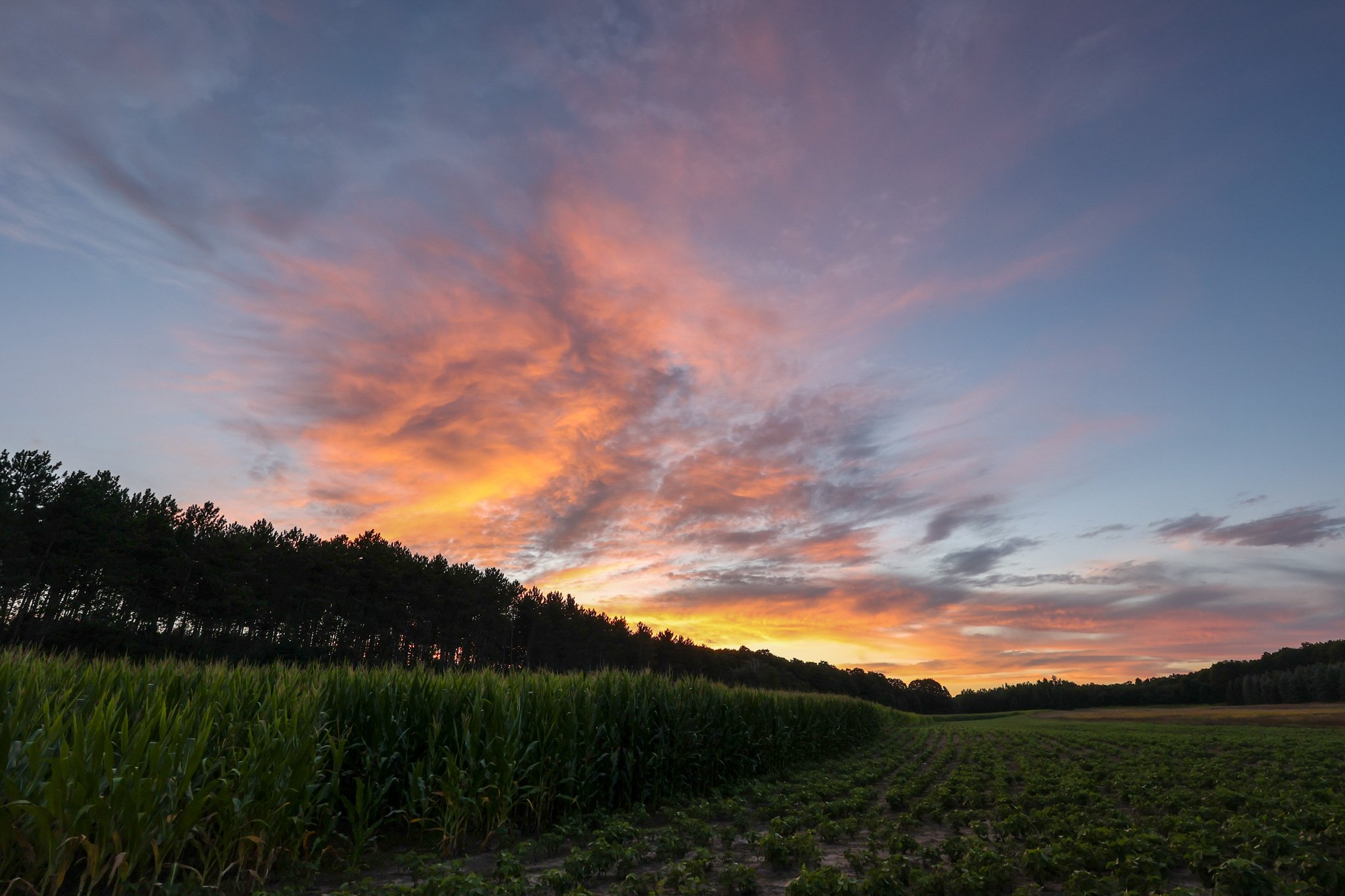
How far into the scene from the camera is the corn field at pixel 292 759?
20.6ft

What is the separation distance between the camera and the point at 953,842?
961 cm

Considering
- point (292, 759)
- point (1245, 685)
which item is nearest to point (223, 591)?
point (292, 759)

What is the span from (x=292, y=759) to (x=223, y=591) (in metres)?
63.6

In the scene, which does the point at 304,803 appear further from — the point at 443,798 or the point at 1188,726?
the point at 1188,726

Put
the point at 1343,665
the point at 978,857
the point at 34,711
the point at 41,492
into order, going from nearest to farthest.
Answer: the point at 34,711 < the point at 978,857 < the point at 41,492 < the point at 1343,665

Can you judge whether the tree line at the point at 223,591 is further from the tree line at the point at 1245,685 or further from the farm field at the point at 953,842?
the tree line at the point at 1245,685

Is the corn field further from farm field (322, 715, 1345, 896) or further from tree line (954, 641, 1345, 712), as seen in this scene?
tree line (954, 641, 1345, 712)

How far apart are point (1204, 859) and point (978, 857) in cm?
302

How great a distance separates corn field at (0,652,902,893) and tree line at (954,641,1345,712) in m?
182

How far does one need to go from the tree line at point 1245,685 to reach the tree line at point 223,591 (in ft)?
464

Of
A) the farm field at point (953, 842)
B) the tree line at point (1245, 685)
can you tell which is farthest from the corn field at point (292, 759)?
the tree line at point (1245, 685)

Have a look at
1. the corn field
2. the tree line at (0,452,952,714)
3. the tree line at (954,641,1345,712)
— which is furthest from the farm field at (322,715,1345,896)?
the tree line at (954,641,1345,712)

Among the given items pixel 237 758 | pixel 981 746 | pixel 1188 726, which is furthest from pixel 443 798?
pixel 1188 726

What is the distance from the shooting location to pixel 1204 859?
28.2 ft
